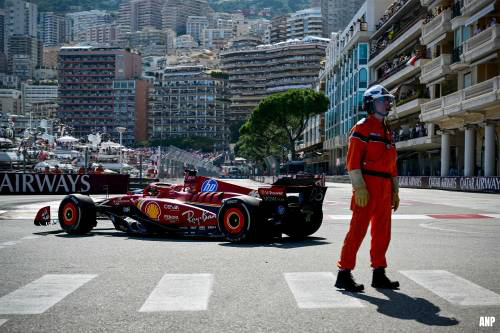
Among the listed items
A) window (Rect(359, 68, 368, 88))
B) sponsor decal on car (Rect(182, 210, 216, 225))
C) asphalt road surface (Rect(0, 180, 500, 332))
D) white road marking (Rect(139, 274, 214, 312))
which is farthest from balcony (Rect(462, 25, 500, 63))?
window (Rect(359, 68, 368, 88))

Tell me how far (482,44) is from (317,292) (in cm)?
3509

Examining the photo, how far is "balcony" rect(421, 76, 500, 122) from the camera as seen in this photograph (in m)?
35.1

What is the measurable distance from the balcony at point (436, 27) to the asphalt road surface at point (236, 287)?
37966 millimetres

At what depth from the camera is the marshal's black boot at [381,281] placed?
627 cm

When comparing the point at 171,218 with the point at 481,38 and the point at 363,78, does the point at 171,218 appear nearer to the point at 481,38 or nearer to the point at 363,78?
the point at 481,38

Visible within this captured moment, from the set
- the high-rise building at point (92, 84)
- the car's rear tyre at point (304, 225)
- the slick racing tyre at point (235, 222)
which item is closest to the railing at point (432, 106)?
the car's rear tyre at point (304, 225)

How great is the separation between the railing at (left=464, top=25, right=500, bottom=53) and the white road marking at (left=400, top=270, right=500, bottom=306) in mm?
31996

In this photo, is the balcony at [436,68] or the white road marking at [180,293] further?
the balcony at [436,68]

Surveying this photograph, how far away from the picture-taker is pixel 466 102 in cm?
3903

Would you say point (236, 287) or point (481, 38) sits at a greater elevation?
point (481, 38)

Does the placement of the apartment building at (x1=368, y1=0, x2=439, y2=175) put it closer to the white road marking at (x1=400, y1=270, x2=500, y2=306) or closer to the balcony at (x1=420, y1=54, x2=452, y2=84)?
the balcony at (x1=420, y1=54, x2=452, y2=84)

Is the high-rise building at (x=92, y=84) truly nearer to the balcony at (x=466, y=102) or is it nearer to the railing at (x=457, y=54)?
the balcony at (x=466, y=102)

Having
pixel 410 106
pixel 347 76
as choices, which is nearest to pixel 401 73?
pixel 410 106

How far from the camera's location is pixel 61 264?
7.85 m
